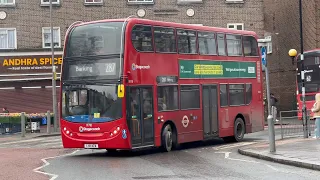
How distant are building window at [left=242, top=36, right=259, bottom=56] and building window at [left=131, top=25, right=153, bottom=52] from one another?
6.24 m

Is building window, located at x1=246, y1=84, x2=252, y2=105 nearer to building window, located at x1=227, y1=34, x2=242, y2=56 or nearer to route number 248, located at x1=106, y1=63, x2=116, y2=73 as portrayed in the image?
building window, located at x1=227, y1=34, x2=242, y2=56

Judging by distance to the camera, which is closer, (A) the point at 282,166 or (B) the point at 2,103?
(A) the point at 282,166

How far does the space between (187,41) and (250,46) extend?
178 inches

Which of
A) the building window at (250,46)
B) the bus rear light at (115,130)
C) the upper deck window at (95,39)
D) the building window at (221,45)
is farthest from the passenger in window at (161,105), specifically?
the building window at (250,46)

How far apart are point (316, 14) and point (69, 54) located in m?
29.3

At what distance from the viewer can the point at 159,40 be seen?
18.8 meters

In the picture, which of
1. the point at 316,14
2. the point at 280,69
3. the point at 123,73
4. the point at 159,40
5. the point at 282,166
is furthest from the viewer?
the point at 280,69

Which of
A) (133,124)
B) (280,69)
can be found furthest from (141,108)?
(280,69)

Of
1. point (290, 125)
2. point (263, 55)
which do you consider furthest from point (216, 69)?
point (290, 125)

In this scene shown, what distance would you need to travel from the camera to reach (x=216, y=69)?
71.1ft

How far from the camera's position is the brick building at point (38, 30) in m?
38.8

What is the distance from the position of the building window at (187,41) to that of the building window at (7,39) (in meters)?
21.3

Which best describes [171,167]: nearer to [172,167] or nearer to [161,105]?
[172,167]

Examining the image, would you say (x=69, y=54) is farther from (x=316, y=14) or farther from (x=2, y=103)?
A: (x=316, y=14)
